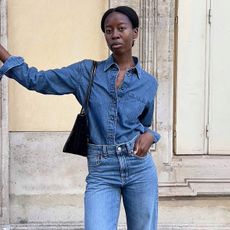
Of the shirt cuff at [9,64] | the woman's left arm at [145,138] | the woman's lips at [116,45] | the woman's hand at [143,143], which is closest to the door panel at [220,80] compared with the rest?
the woman's left arm at [145,138]

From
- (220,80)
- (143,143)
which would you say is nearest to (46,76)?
(143,143)

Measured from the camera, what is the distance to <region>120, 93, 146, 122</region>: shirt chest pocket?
3107mm

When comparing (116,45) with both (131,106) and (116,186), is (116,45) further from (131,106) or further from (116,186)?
(116,186)

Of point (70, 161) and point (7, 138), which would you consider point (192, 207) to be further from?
point (7, 138)

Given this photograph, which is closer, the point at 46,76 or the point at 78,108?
the point at 46,76

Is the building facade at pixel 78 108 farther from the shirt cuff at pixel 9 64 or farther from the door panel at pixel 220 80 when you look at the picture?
the shirt cuff at pixel 9 64

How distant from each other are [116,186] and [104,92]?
0.50m

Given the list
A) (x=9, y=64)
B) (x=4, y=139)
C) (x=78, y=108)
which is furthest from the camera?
(x=78, y=108)

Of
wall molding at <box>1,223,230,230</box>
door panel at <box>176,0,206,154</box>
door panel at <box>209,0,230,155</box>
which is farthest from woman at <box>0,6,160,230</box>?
door panel at <box>209,0,230,155</box>

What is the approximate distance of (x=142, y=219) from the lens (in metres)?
3.21

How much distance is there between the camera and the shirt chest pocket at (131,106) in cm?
311

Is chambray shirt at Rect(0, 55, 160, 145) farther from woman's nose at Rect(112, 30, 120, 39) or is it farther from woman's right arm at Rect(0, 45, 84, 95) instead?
woman's nose at Rect(112, 30, 120, 39)

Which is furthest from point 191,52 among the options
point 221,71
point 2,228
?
point 2,228

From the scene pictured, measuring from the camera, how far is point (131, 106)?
3.13 metres
